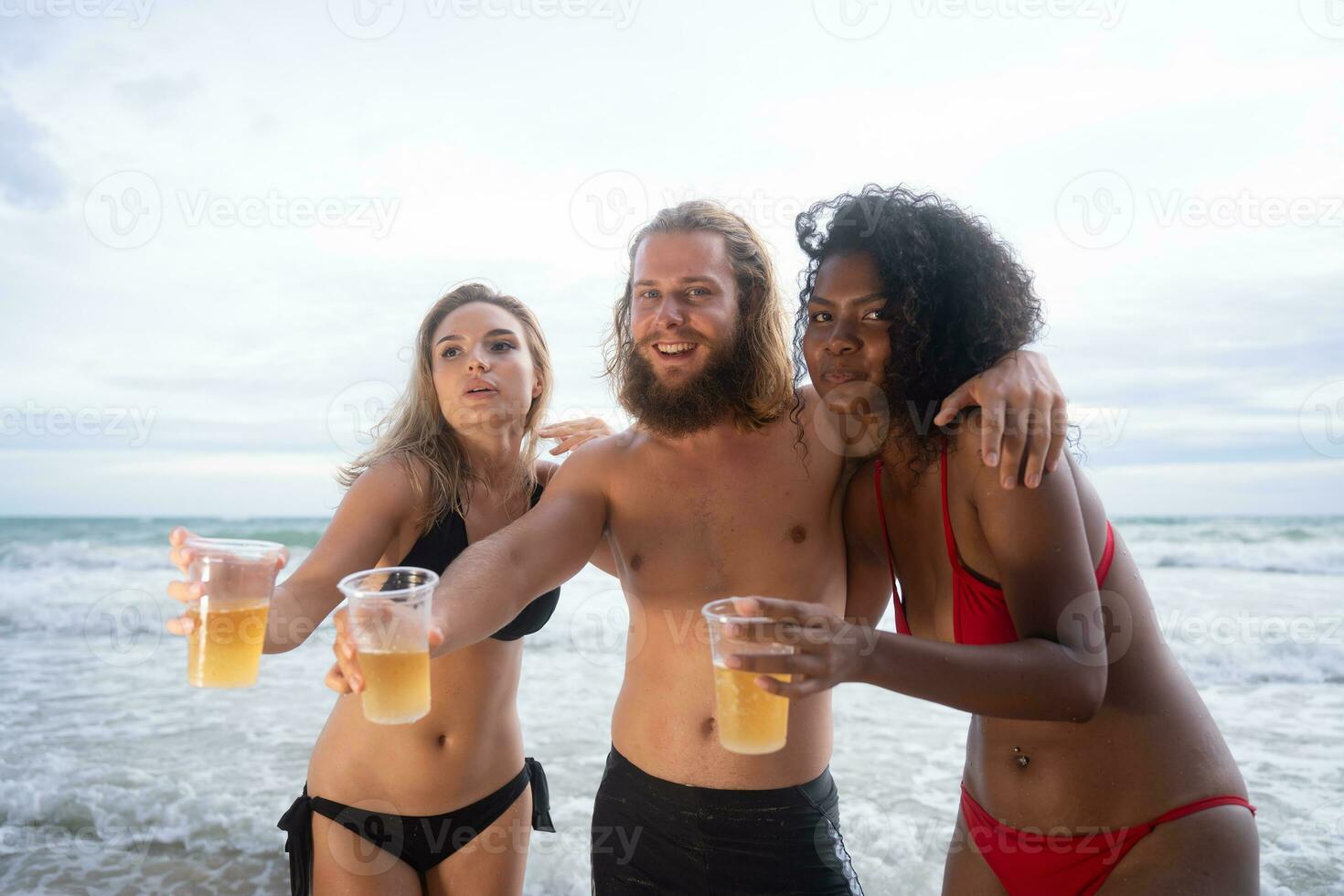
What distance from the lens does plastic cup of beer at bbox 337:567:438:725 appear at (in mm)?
1837

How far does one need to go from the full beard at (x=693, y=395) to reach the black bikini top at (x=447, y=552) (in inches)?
30.6

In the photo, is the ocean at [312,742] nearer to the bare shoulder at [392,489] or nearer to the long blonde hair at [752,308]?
the bare shoulder at [392,489]

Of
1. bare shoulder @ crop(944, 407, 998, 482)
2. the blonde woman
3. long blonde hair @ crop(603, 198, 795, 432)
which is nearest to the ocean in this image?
the blonde woman

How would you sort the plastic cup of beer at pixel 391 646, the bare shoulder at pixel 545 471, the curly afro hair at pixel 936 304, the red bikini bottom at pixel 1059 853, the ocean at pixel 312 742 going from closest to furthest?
the plastic cup of beer at pixel 391 646
the red bikini bottom at pixel 1059 853
the curly afro hair at pixel 936 304
the bare shoulder at pixel 545 471
the ocean at pixel 312 742

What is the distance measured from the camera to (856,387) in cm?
251

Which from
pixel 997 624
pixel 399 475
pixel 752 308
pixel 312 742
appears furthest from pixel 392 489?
pixel 312 742

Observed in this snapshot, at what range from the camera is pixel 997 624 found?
2113 millimetres

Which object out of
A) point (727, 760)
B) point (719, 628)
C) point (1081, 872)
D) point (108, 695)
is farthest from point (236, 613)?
point (108, 695)

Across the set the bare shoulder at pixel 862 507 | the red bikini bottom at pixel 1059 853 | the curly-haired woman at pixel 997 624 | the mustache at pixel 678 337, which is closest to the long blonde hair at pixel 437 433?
the mustache at pixel 678 337

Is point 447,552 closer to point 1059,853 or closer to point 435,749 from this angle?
point 435,749

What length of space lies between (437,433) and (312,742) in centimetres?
557

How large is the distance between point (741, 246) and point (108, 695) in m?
9.13

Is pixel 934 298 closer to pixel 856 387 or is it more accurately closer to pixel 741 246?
pixel 856 387

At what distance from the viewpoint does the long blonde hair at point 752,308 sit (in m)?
3.19
